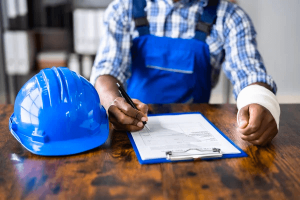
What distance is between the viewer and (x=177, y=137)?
766 mm

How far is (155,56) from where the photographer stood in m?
1.31

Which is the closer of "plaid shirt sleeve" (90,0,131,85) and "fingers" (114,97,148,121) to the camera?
"fingers" (114,97,148,121)

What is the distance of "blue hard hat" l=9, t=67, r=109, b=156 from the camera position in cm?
68

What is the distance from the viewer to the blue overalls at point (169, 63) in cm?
131

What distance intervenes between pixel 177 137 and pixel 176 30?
702 mm

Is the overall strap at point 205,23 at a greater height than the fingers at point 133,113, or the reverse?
the overall strap at point 205,23

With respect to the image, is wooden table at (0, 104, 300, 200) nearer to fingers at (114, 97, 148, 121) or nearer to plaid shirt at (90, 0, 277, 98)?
fingers at (114, 97, 148, 121)

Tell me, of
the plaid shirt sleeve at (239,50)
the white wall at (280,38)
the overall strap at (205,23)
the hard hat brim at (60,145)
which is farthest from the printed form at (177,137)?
the white wall at (280,38)

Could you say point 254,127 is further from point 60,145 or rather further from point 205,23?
point 205,23

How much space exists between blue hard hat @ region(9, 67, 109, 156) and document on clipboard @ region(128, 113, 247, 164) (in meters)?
0.12

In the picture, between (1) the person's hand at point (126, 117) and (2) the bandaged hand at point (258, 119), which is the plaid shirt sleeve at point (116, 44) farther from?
(2) the bandaged hand at point (258, 119)

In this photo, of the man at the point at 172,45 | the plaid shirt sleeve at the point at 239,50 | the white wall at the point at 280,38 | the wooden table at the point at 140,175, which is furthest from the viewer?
the white wall at the point at 280,38

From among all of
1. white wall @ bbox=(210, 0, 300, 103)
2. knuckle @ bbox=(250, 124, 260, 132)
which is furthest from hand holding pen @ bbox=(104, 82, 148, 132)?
white wall @ bbox=(210, 0, 300, 103)

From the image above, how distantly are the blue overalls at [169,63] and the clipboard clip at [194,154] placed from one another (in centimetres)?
68
